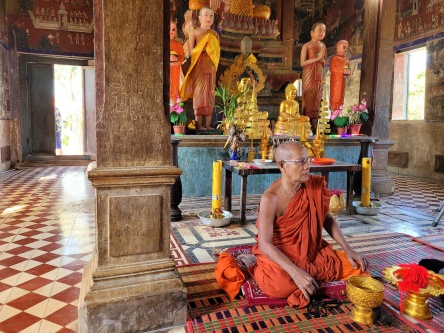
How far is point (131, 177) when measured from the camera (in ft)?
7.82

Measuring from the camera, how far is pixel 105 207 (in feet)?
7.81

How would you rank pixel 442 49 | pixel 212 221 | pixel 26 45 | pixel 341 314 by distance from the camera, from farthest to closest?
pixel 26 45
pixel 442 49
pixel 212 221
pixel 341 314

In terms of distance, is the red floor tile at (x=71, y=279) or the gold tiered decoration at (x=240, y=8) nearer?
the red floor tile at (x=71, y=279)

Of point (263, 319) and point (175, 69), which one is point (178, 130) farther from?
point (263, 319)

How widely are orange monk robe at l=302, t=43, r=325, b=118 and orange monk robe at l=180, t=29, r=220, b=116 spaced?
2.16 m

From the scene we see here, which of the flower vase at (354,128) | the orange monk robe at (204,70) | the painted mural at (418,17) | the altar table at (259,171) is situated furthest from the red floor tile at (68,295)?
the painted mural at (418,17)

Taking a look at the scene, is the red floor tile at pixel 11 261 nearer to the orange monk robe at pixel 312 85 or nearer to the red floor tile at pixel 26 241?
the red floor tile at pixel 26 241

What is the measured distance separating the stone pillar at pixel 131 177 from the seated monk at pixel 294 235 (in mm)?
661

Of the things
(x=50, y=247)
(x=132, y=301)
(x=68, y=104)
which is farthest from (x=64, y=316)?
(x=68, y=104)

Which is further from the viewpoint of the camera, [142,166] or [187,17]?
[187,17]

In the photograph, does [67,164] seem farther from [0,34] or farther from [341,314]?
[341,314]

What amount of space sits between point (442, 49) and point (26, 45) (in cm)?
1183

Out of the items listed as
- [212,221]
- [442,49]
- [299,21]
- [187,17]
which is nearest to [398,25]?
[442,49]

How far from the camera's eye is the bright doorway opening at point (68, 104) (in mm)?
13492
